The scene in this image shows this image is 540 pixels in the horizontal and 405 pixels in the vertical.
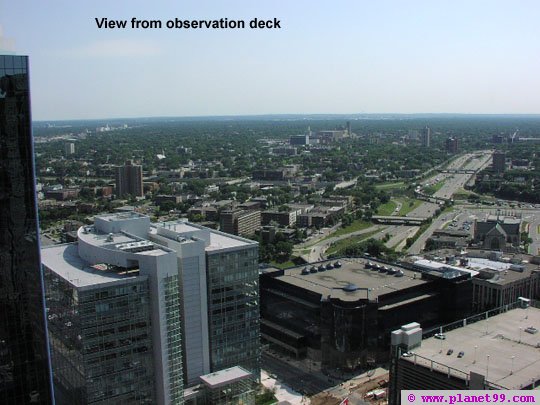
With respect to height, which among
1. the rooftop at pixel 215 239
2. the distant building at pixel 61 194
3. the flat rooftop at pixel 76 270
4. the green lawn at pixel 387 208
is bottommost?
the green lawn at pixel 387 208

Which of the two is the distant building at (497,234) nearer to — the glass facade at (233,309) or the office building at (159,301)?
the glass facade at (233,309)

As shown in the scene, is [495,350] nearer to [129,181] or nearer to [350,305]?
[350,305]

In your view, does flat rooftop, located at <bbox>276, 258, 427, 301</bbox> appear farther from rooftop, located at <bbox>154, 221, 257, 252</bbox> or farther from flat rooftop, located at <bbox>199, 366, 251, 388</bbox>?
flat rooftop, located at <bbox>199, 366, 251, 388</bbox>

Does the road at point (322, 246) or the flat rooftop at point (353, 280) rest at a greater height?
the flat rooftop at point (353, 280)

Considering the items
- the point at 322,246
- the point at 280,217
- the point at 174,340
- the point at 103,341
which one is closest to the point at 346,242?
the point at 322,246

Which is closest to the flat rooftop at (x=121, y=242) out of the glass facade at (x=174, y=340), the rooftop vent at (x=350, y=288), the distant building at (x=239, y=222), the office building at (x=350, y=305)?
the glass facade at (x=174, y=340)

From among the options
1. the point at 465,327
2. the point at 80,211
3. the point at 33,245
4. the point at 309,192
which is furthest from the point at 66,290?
the point at 309,192

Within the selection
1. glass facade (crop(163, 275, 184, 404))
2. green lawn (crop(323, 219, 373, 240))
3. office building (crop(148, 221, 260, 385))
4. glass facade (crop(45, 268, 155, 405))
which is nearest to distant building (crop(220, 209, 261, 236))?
green lawn (crop(323, 219, 373, 240))
